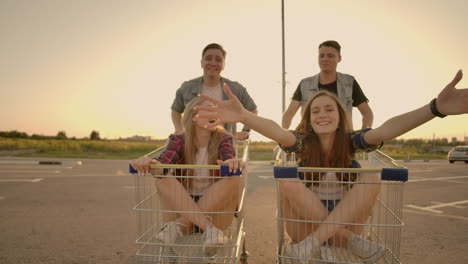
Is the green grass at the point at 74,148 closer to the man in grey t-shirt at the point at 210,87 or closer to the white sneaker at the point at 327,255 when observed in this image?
the man in grey t-shirt at the point at 210,87

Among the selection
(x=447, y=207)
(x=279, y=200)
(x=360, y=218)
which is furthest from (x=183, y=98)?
(x=447, y=207)

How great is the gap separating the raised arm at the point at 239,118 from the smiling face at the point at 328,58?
3.99ft

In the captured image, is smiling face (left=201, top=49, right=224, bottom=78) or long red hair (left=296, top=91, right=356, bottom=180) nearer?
long red hair (left=296, top=91, right=356, bottom=180)

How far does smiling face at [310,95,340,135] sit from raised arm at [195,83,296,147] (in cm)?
23

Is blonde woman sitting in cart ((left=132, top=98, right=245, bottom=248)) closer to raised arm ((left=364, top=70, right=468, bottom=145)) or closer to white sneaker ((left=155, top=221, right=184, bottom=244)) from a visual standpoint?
white sneaker ((left=155, top=221, right=184, bottom=244))

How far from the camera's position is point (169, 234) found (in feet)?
7.21

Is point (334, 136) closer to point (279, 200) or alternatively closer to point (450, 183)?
point (279, 200)

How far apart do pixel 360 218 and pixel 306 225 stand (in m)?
0.34

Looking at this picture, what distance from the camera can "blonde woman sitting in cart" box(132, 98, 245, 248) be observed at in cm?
220

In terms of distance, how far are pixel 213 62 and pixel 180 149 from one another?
42.4 inches

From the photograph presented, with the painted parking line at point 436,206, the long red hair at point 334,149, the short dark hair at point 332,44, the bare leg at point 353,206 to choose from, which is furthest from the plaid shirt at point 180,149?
the painted parking line at point 436,206

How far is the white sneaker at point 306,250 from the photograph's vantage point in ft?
6.61

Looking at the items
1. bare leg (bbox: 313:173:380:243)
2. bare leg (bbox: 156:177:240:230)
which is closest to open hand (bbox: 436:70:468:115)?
bare leg (bbox: 313:173:380:243)

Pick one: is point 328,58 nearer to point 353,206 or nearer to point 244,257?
point 353,206
